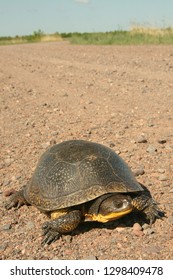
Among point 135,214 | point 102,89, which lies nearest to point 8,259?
point 135,214

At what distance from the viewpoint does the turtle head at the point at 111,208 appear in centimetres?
332

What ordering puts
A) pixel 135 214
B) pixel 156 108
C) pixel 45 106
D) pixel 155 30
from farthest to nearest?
pixel 155 30 < pixel 45 106 < pixel 156 108 < pixel 135 214

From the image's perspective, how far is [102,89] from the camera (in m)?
8.89

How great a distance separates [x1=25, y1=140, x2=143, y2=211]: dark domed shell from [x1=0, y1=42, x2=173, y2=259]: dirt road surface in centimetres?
31

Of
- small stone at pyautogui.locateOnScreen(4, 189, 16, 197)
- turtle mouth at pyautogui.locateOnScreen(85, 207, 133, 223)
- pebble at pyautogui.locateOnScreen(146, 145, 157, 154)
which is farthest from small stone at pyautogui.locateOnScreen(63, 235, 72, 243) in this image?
pebble at pyautogui.locateOnScreen(146, 145, 157, 154)

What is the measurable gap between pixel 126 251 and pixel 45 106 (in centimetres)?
500

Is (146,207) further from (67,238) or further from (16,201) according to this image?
(16,201)

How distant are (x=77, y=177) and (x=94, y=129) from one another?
270 centimetres

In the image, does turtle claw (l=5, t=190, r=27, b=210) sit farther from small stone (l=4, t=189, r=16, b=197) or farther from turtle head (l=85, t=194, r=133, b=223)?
turtle head (l=85, t=194, r=133, b=223)

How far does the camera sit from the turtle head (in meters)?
3.32

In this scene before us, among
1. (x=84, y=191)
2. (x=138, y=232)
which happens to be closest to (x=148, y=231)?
(x=138, y=232)

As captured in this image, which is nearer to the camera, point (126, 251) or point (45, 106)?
point (126, 251)

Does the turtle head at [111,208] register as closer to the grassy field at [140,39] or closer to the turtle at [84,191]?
the turtle at [84,191]
